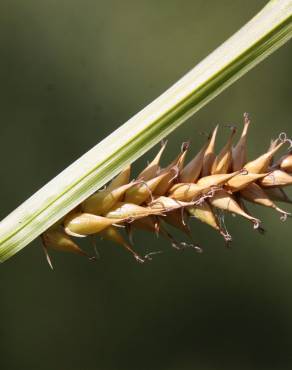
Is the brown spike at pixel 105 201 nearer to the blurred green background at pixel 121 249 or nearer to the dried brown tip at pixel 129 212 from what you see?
the dried brown tip at pixel 129 212

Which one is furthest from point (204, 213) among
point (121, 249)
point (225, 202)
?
point (121, 249)

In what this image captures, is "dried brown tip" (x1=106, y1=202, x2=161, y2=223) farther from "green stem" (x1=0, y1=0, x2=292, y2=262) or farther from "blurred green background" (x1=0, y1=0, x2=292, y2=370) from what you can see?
"blurred green background" (x1=0, y1=0, x2=292, y2=370)

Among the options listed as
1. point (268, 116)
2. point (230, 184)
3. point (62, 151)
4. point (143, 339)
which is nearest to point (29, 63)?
point (62, 151)

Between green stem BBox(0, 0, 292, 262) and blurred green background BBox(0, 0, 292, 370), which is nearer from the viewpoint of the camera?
green stem BBox(0, 0, 292, 262)

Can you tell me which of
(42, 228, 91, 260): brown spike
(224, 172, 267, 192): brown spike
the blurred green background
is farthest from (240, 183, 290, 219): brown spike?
the blurred green background

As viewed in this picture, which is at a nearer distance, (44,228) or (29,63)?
(44,228)

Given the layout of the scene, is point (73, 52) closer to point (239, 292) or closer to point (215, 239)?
point (215, 239)
